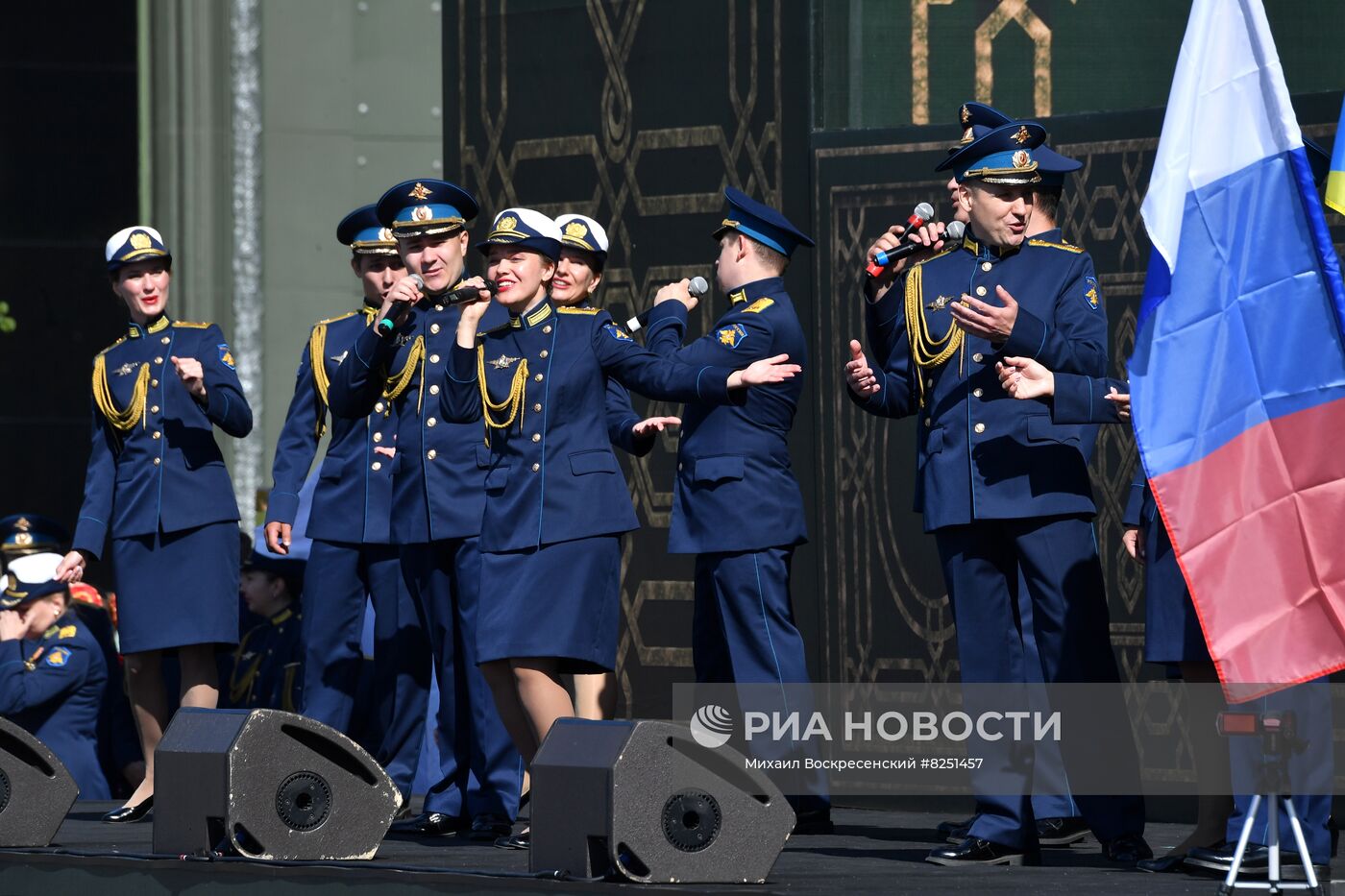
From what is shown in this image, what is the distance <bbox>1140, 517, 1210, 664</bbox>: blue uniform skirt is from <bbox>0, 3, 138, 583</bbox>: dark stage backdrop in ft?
29.3

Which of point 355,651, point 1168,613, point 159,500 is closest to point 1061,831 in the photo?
point 1168,613

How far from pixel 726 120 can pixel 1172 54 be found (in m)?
1.70

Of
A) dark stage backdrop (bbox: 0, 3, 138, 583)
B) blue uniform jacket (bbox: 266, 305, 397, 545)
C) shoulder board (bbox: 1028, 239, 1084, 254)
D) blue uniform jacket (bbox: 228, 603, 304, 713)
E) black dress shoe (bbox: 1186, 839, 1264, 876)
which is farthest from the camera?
dark stage backdrop (bbox: 0, 3, 138, 583)

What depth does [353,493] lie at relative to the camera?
7.46 m

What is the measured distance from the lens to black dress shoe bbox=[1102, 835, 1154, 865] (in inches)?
238

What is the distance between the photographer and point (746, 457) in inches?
282

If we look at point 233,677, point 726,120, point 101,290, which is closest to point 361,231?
point 726,120

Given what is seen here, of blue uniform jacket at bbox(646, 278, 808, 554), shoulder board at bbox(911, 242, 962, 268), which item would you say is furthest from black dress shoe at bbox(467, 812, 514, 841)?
shoulder board at bbox(911, 242, 962, 268)

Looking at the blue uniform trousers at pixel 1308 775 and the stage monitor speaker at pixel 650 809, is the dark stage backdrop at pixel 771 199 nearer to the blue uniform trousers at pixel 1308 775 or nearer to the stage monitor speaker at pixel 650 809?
the blue uniform trousers at pixel 1308 775

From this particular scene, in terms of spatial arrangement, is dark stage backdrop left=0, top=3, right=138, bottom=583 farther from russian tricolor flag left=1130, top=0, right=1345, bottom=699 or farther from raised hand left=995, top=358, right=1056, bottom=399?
russian tricolor flag left=1130, top=0, right=1345, bottom=699

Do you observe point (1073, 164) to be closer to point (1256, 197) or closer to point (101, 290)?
point (1256, 197)

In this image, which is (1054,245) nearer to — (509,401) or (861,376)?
(861,376)

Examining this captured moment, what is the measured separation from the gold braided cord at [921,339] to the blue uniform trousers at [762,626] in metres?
0.95

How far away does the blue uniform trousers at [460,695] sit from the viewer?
6891 millimetres
